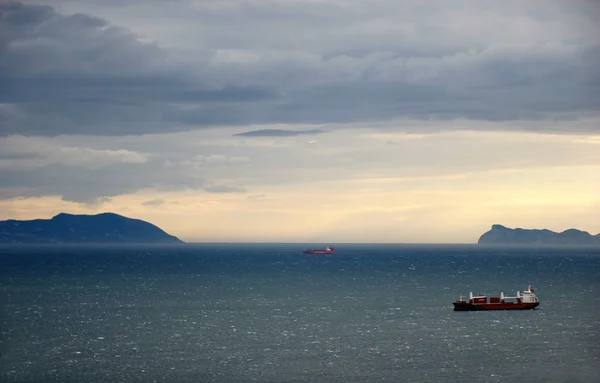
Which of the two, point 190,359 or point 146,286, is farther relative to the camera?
point 146,286

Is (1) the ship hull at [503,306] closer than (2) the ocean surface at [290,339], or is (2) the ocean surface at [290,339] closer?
(2) the ocean surface at [290,339]

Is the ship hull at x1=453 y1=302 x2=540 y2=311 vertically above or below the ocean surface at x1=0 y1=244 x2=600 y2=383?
above

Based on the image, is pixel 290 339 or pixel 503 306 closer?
pixel 290 339

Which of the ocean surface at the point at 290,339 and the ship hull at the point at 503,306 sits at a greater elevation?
the ship hull at the point at 503,306

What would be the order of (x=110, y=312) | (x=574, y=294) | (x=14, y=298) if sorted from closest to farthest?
(x=110, y=312), (x=14, y=298), (x=574, y=294)

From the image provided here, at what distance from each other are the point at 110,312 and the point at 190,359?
166 ft

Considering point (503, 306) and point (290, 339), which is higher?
point (503, 306)

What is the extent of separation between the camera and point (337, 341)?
102000mm

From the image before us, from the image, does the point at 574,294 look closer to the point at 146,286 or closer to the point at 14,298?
the point at 146,286

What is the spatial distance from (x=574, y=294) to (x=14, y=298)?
12318 centimetres

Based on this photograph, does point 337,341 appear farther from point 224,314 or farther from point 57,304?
point 57,304

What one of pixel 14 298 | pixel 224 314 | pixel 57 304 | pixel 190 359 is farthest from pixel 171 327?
pixel 14 298

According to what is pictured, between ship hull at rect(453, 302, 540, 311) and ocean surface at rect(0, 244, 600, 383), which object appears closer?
ocean surface at rect(0, 244, 600, 383)

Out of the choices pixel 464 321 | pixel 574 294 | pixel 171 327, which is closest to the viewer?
pixel 171 327
